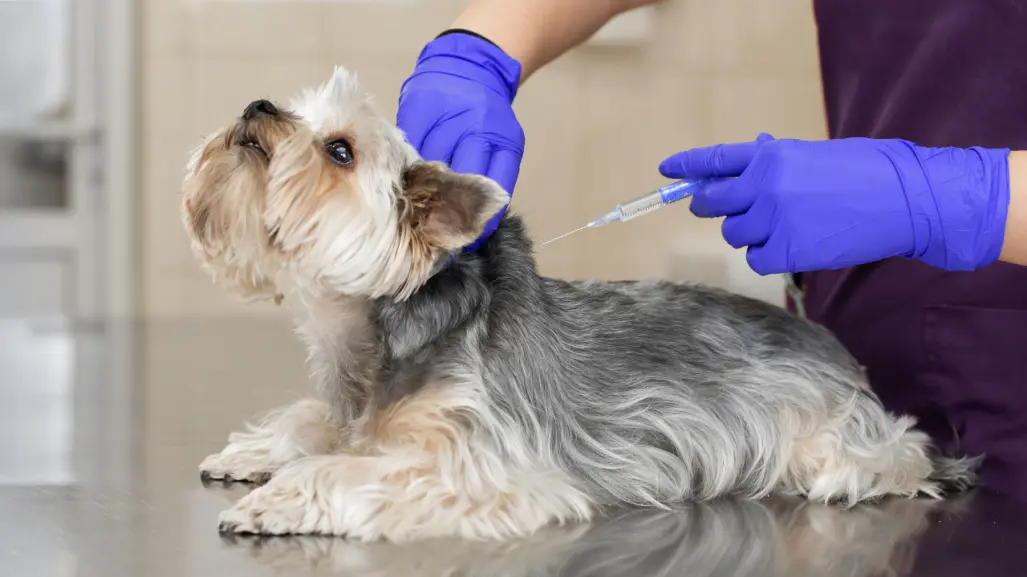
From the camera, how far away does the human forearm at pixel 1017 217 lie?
3.92 ft

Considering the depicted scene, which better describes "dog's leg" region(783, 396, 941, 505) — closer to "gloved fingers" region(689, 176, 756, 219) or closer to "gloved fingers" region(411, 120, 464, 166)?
"gloved fingers" region(689, 176, 756, 219)

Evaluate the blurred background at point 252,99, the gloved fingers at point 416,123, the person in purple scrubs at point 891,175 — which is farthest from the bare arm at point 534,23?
the blurred background at point 252,99

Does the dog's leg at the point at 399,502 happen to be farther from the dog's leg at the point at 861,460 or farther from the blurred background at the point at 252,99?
the blurred background at the point at 252,99

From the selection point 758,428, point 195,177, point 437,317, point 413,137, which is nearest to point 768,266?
point 758,428

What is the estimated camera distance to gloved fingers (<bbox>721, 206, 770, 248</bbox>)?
1.26m

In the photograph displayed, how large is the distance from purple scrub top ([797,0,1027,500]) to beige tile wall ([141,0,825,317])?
6.27 feet

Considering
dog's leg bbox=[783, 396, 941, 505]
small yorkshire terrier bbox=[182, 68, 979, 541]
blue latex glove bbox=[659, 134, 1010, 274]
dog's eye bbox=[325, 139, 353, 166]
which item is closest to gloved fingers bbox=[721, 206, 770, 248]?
blue latex glove bbox=[659, 134, 1010, 274]

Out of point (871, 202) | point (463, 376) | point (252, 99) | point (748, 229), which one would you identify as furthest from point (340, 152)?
point (252, 99)

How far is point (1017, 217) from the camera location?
47.3 inches

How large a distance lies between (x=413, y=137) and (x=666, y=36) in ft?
8.17

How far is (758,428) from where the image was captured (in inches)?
51.8

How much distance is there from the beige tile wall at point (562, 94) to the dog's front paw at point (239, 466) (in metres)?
2.40

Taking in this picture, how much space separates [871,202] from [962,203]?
0.10 m

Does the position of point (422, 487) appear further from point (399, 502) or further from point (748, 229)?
point (748, 229)
